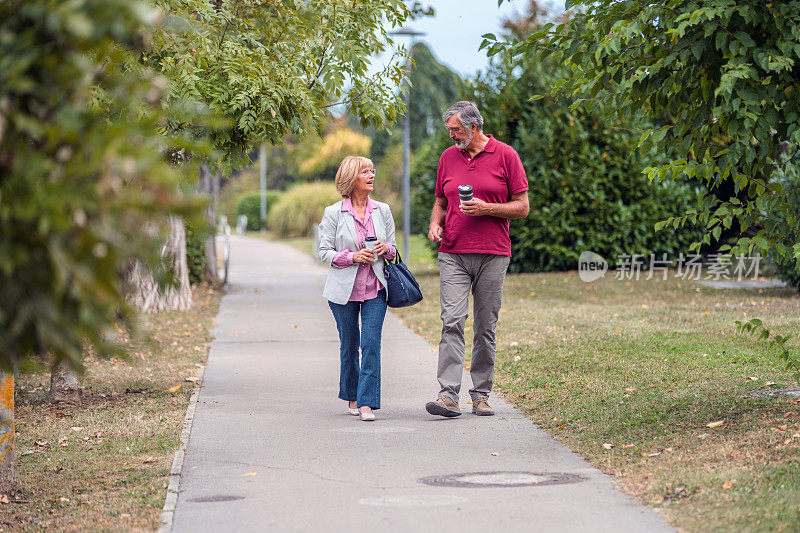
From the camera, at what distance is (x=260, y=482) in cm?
552

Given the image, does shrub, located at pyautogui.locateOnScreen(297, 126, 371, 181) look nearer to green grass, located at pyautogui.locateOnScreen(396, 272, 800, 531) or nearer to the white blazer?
green grass, located at pyautogui.locateOnScreen(396, 272, 800, 531)

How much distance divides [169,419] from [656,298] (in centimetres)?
959

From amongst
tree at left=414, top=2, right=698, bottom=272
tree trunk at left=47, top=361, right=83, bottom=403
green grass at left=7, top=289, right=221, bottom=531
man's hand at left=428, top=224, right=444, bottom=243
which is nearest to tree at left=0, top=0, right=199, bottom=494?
green grass at left=7, top=289, right=221, bottom=531

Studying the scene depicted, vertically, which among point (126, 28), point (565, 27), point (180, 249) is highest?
point (565, 27)

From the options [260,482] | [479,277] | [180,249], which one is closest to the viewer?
[260,482]

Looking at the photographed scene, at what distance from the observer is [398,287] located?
7.29 meters

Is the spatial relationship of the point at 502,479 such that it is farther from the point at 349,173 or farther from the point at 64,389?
the point at 64,389

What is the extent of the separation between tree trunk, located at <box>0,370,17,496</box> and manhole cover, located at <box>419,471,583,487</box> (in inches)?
88.6

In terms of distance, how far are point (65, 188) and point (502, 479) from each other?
3.24 m

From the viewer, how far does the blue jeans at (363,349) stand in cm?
725

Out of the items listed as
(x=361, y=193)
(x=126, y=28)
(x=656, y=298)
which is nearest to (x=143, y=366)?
(x=361, y=193)

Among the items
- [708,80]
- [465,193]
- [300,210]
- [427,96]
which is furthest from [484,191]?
[427,96]

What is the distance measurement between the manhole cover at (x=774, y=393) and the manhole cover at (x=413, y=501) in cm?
298

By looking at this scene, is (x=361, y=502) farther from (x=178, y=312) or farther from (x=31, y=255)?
(x=178, y=312)
